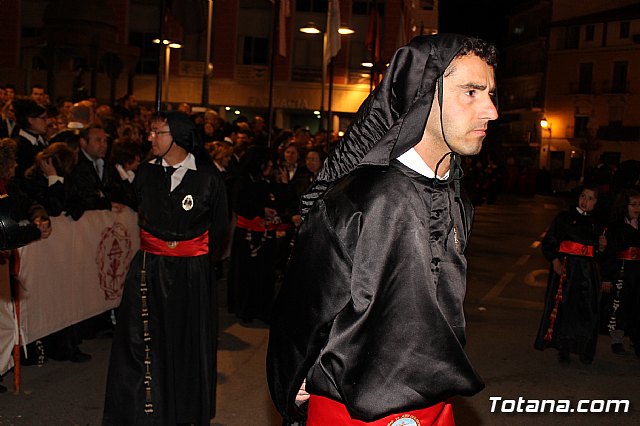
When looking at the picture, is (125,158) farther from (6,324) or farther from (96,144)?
(6,324)

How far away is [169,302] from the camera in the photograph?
578 centimetres

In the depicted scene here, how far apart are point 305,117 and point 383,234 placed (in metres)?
41.7

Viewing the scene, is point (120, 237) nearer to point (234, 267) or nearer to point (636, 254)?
point (234, 267)

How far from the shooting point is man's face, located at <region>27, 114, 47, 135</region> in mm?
8883

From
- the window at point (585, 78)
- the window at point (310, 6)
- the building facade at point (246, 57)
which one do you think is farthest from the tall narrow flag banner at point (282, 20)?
the window at point (585, 78)

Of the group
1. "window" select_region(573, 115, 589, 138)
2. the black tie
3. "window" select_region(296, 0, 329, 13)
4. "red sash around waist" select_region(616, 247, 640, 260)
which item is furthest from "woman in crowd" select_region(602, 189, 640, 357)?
"window" select_region(573, 115, 589, 138)

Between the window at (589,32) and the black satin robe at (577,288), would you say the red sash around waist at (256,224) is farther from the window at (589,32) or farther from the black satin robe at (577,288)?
the window at (589,32)

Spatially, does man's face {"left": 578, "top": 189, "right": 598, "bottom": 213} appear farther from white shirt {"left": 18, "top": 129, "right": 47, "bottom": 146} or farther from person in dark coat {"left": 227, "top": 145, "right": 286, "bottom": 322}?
white shirt {"left": 18, "top": 129, "right": 47, "bottom": 146}

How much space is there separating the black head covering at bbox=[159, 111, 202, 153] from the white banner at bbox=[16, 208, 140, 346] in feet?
6.57

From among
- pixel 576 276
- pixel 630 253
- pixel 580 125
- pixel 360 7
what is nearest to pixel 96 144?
pixel 576 276

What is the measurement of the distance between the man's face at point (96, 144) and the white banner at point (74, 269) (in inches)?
24.9

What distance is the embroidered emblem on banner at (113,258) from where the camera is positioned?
849 centimetres

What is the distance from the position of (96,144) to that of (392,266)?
6.34 metres

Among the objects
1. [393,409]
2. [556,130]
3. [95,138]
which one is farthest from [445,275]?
[556,130]
